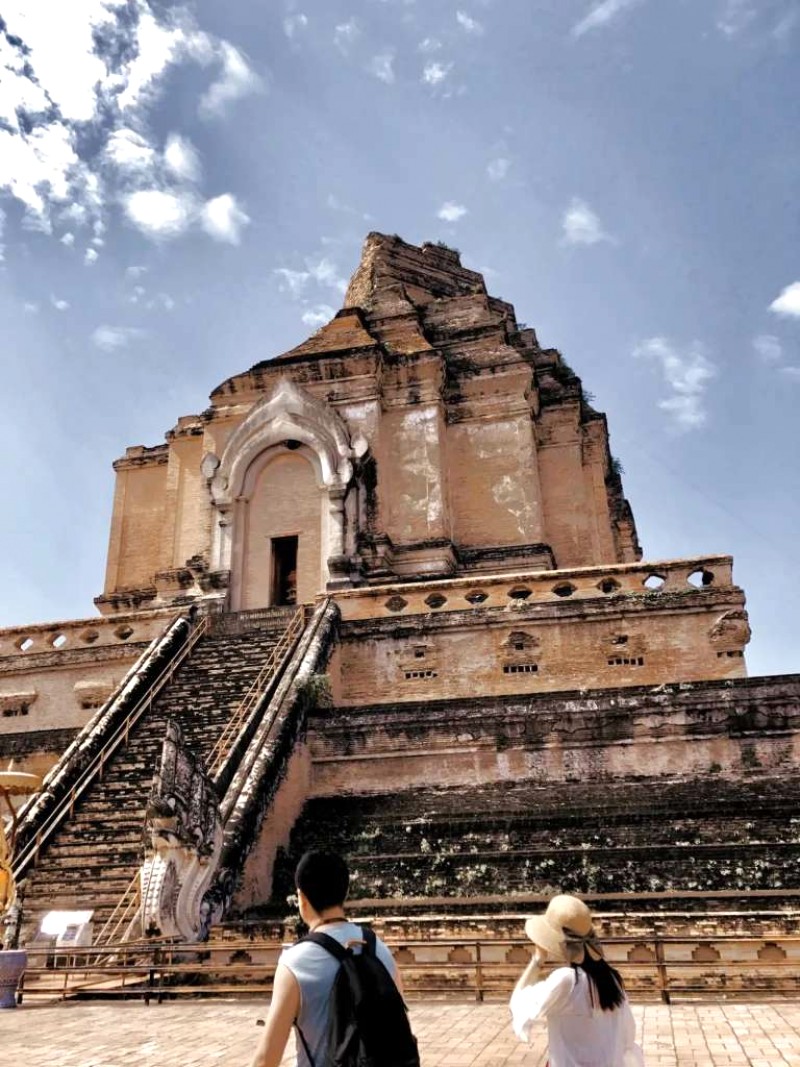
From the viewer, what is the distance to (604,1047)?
318 cm

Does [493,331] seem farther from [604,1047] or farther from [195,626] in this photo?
[604,1047]

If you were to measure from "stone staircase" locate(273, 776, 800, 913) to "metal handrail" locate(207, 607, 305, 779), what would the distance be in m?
1.49

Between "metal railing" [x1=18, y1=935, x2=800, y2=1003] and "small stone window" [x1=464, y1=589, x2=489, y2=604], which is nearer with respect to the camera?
"metal railing" [x1=18, y1=935, x2=800, y2=1003]

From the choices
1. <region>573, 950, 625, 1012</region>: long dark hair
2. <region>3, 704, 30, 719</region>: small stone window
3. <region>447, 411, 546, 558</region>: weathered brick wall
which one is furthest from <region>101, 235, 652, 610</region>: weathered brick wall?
<region>573, 950, 625, 1012</region>: long dark hair

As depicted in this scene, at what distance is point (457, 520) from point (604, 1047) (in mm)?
18632

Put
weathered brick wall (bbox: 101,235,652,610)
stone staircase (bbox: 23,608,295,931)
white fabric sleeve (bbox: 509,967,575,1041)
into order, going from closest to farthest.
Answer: white fabric sleeve (bbox: 509,967,575,1041) → stone staircase (bbox: 23,608,295,931) → weathered brick wall (bbox: 101,235,652,610)

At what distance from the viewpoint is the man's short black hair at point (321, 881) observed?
3.00 meters

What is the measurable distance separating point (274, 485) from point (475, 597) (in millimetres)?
7264

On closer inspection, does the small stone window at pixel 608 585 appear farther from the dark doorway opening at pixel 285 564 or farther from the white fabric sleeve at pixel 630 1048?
the white fabric sleeve at pixel 630 1048

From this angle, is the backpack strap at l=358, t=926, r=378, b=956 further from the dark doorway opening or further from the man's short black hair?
the dark doorway opening

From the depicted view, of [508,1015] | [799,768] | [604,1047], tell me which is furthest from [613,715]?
[604,1047]

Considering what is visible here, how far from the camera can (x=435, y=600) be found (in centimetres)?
1605

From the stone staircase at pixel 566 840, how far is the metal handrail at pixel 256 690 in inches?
58.7

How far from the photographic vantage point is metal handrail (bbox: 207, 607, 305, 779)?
41.2 ft
